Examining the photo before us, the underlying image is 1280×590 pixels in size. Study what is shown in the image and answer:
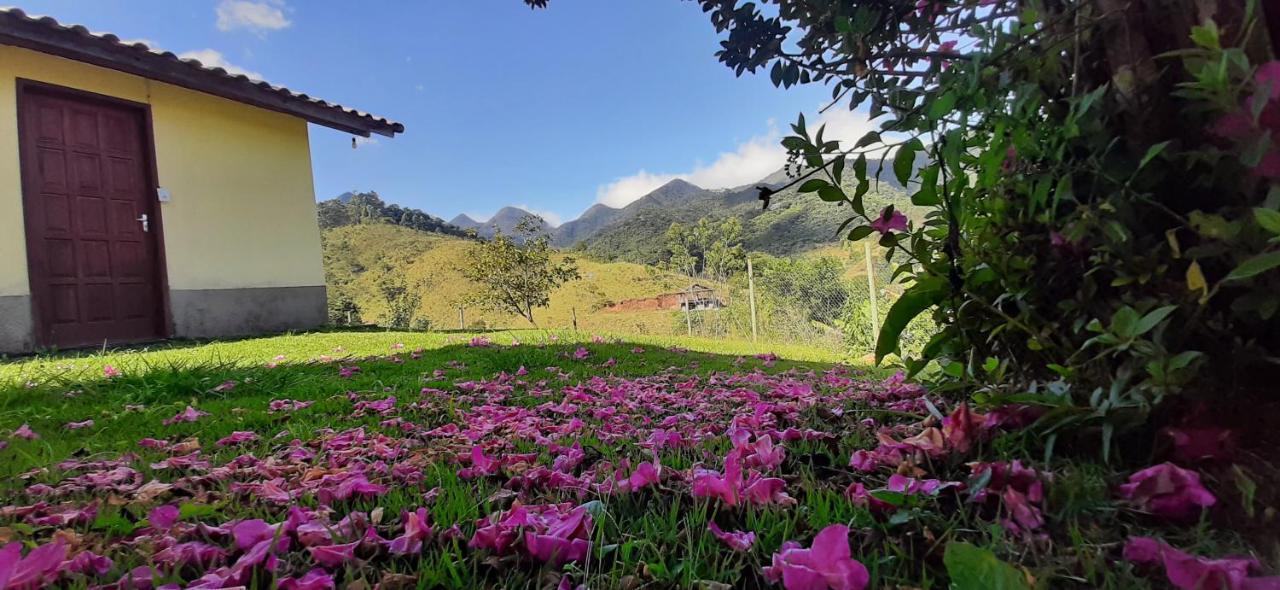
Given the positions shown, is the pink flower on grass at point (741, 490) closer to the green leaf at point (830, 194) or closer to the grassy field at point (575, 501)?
the grassy field at point (575, 501)

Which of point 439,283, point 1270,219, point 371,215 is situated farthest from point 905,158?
point 371,215

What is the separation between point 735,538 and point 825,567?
144 mm

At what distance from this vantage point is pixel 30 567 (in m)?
0.65

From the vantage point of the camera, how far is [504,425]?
163 cm

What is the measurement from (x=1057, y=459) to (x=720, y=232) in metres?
18.2

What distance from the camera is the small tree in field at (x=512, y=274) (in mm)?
12602

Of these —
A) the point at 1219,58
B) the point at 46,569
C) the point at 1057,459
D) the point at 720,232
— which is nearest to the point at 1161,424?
the point at 1057,459

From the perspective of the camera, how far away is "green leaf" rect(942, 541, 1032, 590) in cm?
53

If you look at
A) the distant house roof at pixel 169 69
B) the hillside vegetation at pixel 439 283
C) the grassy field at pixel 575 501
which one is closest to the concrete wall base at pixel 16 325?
the distant house roof at pixel 169 69

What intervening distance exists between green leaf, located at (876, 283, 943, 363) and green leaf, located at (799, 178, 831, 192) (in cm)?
34

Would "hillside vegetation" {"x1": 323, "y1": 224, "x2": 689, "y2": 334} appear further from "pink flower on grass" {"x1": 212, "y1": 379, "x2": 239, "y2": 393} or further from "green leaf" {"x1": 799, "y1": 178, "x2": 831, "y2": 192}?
"green leaf" {"x1": 799, "y1": 178, "x2": 831, "y2": 192}

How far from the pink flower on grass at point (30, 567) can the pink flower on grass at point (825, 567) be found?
864 mm

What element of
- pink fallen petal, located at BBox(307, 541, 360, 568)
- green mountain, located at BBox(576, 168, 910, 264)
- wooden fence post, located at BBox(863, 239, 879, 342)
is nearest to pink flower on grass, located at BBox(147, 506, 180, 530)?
pink fallen petal, located at BBox(307, 541, 360, 568)

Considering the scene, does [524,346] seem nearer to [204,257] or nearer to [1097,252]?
[1097,252]
